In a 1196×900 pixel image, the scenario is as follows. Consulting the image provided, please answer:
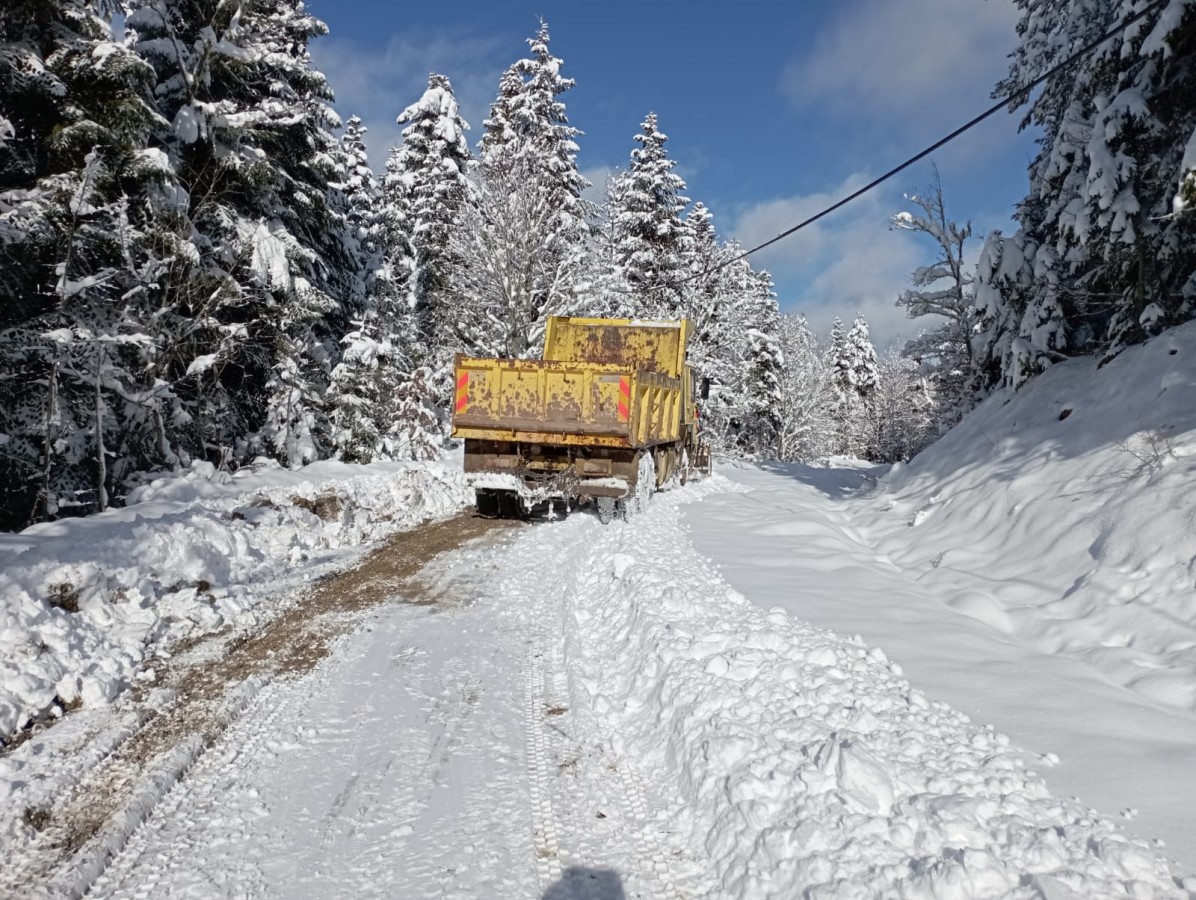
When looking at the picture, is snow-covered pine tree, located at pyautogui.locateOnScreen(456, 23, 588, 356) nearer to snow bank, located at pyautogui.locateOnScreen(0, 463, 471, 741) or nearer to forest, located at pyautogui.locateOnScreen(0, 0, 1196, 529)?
forest, located at pyautogui.locateOnScreen(0, 0, 1196, 529)

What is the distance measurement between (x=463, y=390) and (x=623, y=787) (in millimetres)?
7400

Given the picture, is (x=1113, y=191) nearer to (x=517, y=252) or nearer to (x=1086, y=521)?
(x=1086, y=521)

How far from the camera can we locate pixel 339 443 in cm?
1681

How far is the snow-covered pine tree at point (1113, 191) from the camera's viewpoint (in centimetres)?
869

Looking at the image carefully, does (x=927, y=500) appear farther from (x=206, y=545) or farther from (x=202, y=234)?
(x=202, y=234)

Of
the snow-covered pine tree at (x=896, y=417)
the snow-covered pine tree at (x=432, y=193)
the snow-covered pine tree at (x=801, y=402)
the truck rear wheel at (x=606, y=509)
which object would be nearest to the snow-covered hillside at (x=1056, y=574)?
the truck rear wheel at (x=606, y=509)

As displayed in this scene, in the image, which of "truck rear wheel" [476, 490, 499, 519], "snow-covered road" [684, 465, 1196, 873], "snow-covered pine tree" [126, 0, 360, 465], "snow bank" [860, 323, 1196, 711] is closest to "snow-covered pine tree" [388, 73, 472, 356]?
"snow-covered pine tree" [126, 0, 360, 465]

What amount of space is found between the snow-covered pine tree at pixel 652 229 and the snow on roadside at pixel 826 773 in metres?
22.9

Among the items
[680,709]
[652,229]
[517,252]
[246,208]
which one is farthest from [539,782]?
[652,229]

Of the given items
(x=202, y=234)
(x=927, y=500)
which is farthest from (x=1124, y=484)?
(x=202, y=234)

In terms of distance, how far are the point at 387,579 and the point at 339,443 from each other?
33.9ft

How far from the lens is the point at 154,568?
20.6 feet

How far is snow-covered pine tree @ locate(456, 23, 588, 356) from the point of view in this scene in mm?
19766

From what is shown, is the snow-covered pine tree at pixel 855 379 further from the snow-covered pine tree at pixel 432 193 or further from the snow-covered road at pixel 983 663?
the snow-covered road at pixel 983 663
